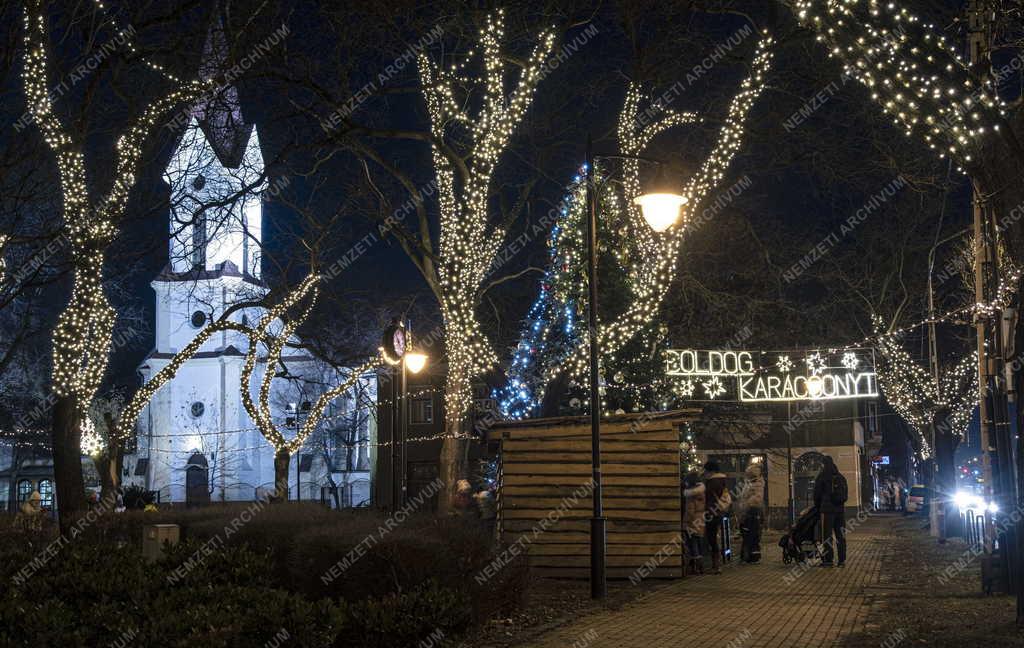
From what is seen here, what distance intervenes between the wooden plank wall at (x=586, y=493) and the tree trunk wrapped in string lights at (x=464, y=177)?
6933 millimetres

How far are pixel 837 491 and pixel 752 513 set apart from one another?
5.69 ft

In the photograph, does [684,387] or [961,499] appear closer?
[684,387]

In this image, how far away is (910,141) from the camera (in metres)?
22.1

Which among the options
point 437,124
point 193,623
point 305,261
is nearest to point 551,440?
point 437,124

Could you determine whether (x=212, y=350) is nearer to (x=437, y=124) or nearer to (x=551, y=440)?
(x=437, y=124)

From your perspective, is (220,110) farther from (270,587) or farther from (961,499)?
(961,499)

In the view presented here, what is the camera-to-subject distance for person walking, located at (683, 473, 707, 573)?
18391mm

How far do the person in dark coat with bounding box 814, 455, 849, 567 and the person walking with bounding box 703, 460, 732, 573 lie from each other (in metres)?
1.68

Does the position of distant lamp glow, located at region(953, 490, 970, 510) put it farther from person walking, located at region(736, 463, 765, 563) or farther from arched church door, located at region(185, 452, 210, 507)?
arched church door, located at region(185, 452, 210, 507)

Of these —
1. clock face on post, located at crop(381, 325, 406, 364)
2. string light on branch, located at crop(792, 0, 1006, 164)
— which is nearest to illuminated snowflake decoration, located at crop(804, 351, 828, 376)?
clock face on post, located at crop(381, 325, 406, 364)

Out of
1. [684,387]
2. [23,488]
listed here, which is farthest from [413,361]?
[23,488]

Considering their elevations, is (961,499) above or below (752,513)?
below

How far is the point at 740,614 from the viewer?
12734 millimetres

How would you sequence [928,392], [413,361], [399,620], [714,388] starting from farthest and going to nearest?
1. [928,392]
2. [714,388]
3. [413,361]
4. [399,620]
